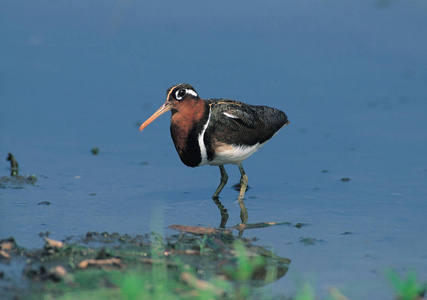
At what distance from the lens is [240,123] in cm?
831

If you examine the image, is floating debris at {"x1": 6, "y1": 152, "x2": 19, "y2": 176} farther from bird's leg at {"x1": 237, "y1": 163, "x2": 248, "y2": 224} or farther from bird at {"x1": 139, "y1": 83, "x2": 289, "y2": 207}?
bird's leg at {"x1": 237, "y1": 163, "x2": 248, "y2": 224}

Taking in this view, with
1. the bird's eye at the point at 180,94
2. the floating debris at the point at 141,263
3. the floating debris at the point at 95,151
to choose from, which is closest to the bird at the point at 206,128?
the bird's eye at the point at 180,94

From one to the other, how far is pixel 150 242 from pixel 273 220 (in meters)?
1.44

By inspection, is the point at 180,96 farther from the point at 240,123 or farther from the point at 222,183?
the point at 222,183

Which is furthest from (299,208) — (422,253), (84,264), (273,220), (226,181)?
(84,264)

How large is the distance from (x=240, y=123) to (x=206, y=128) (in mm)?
487

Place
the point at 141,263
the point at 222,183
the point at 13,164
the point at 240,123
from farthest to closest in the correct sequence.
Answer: the point at 13,164, the point at 222,183, the point at 240,123, the point at 141,263

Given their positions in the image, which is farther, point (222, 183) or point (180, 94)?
point (222, 183)

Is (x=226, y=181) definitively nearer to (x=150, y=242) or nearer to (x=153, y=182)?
(x=153, y=182)

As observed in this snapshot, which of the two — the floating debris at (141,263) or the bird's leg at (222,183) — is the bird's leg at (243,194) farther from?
the floating debris at (141,263)

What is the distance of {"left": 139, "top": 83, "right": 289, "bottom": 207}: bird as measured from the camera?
26.0ft

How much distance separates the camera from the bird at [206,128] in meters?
7.93

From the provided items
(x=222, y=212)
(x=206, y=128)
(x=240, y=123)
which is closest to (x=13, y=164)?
(x=206, y=128)

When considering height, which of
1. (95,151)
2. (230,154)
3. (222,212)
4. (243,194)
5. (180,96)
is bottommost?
(222,212)
